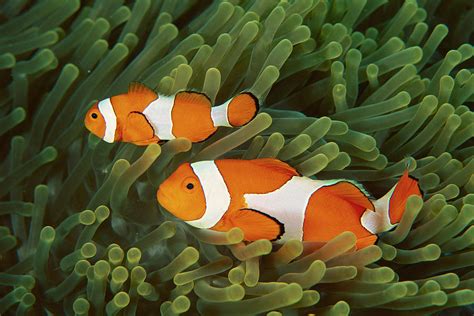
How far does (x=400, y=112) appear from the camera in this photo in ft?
5.79

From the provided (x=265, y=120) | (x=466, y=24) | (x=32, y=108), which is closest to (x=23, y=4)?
(x=32, y=108)

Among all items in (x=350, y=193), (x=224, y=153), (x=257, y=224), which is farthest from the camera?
(x=224, y=153)

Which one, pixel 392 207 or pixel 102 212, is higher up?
pixel 392 207

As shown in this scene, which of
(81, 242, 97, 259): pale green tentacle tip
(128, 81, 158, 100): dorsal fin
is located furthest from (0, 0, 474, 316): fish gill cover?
(128, 81, 158, 100): dorsal fin

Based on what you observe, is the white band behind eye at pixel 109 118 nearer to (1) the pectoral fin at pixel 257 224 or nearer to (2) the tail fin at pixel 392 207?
(1) the pectoral fin at pixel 257 224

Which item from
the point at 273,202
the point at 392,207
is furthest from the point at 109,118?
the point at 392,207

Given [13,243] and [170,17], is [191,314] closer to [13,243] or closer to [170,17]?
[13,243]

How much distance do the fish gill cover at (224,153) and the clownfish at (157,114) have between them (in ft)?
0.17

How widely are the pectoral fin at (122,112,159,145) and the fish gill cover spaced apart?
0.04 meters

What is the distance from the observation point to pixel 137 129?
4.67 feet

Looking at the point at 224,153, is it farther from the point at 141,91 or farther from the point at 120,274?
the point at 120,274

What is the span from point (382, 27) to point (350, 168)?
73 centimetres

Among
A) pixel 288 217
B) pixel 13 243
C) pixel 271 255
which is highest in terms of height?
pixel 288 217

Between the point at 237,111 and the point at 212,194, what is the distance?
235 mm
